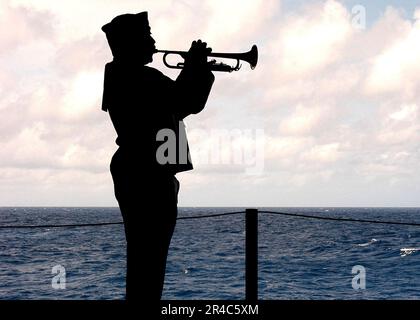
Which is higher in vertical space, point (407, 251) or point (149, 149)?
point (149, 149)

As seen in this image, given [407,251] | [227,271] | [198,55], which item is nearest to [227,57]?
[198,55]

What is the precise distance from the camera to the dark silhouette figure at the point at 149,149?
3.14 m

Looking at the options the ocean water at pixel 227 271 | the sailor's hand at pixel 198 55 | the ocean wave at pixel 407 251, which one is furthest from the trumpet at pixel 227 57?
the ocean wave at pixel 407 251

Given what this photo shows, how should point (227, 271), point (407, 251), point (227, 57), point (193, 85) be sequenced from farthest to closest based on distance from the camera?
point (407, 251), point (227, 271), point (227, 57), point (193, 85)

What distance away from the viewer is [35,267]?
122 ft

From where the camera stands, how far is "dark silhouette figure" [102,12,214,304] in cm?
314

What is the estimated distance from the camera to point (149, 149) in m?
3.16

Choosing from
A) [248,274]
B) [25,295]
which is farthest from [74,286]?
[248,274]
